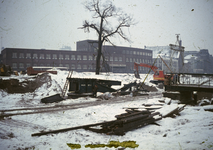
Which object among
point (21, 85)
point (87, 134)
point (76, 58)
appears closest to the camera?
point (87, 134)

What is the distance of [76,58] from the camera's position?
64.4 m

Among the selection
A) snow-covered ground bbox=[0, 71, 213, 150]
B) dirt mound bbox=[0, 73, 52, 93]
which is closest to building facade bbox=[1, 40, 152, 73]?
dirt mound bbox=[0, 73, 52, 93]

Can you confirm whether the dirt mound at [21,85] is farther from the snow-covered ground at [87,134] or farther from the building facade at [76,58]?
the building facade at [76,58]

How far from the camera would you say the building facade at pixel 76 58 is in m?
56.5

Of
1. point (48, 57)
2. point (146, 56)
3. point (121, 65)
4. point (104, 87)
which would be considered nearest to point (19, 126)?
point (104, 87)

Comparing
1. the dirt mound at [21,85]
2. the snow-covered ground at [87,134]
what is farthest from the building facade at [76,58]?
the snow-covered ground at [87,134]

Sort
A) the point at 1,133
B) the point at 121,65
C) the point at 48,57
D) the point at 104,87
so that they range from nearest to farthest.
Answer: the point at 1,133 < the point at 104,87 < the point at 48,57 < the point at 121,65

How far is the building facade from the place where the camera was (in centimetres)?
5650

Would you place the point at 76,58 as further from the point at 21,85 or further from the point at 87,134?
the point at 87,134

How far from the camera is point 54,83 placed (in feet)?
57.8

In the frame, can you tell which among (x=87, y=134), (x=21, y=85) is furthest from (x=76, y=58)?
(x=87, y=134)

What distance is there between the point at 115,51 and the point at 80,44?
604 inches

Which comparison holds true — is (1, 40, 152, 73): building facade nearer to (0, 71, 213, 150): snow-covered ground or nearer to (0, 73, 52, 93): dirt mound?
(0, 73, 52, 93): dirt mound

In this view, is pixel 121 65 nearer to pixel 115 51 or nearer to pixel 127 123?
pixel 115 51
